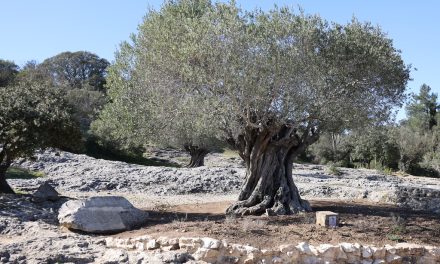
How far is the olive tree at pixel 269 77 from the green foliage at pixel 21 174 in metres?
12.2

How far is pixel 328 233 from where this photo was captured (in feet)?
39.8

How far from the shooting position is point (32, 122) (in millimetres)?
14953

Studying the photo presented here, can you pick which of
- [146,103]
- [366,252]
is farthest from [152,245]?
[146,103]

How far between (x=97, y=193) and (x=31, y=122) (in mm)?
7247

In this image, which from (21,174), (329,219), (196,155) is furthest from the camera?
→ (196,155)

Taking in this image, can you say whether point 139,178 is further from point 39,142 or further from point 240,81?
point 240,81

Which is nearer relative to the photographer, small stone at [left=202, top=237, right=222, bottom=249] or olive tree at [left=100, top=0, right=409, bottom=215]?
small stone at [left=202, top=237, right=222, bottom=249]

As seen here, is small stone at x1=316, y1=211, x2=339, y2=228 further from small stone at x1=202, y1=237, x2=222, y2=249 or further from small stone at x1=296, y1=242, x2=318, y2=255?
small stone at x1=202, y1=237, x2=222, y2=249

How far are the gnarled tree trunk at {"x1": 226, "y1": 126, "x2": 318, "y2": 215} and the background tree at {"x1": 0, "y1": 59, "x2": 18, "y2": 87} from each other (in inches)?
1719

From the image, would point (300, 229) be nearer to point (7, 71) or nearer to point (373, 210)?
point (373, 210)

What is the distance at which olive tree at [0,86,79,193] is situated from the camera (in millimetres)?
14773

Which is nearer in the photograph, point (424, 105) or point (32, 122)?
point (32, 122)

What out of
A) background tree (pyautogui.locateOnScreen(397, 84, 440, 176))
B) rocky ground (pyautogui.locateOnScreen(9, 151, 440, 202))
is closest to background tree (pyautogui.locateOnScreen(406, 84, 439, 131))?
background tree (pyautogui.locateOnScreen(397, 84, 440, 176))

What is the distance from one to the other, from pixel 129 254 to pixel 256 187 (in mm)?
6306
